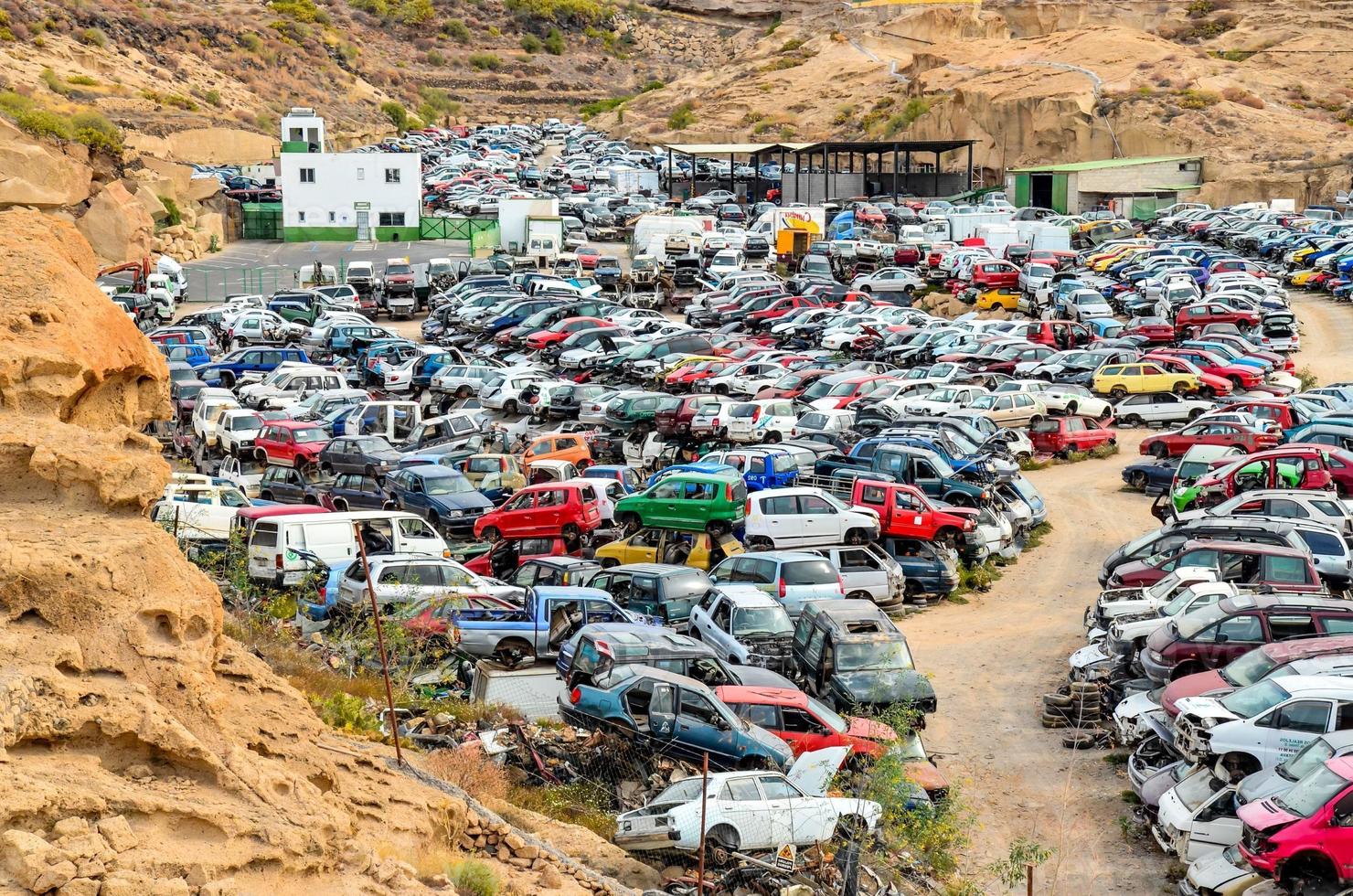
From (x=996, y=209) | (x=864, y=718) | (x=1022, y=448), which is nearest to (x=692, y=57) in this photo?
(x=996, y=209)

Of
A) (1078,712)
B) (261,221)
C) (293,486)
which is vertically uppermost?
(261,221)

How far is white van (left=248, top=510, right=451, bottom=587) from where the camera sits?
22609 millimetres

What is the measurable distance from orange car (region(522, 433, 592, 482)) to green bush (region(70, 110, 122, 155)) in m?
51.6

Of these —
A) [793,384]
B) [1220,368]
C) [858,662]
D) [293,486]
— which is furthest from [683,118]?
[858,662]

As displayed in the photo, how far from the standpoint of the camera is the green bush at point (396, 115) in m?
128

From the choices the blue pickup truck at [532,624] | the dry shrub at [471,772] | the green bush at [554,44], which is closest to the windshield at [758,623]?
the blue pickup truck at [532,624]

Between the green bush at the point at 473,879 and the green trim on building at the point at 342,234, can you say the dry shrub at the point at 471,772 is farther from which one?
the green trim on building at the point at 342,234

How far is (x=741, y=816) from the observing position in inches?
554

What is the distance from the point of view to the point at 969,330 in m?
45.2

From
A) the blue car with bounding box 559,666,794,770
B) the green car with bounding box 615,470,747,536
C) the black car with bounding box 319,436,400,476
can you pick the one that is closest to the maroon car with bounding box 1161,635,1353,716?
the blue car with bounding box 559,666,794,770

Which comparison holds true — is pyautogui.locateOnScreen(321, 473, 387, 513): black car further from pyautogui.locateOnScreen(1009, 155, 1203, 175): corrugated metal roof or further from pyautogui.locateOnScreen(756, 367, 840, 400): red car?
pyautogui.locateOnScreen(1009, 155, 1203, 175): corrugated metal roof

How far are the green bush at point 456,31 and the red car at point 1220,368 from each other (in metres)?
131

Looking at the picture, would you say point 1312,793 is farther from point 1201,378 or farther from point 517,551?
point 1201,378

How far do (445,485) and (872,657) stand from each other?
38.7 feet
